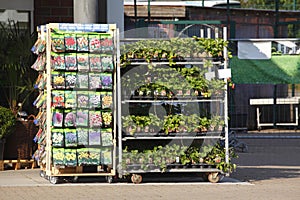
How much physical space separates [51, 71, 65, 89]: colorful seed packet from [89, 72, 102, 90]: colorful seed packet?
40cm

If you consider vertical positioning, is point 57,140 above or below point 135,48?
below

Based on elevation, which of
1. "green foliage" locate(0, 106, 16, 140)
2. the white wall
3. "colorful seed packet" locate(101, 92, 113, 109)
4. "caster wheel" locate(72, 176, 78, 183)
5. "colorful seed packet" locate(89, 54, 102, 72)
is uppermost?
the white wall

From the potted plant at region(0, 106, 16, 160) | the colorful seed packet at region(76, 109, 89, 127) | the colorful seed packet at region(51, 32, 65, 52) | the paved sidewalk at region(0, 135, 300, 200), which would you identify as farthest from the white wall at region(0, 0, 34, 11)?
the colorful seed packet at region(76, 109, 89, 127)

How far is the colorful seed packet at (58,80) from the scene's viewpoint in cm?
1230

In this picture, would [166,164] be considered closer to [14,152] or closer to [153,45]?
Result: [153,45]

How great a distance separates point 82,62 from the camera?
12.4 metres

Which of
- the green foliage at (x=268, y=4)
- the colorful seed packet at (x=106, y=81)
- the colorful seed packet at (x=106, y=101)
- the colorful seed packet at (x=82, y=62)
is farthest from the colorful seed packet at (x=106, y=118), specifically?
the green foliage at (x=268, y=4)

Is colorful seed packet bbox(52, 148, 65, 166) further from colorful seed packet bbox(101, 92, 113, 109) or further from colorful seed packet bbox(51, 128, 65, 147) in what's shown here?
colorful seed packet bbox(101, 92, 113, 109)

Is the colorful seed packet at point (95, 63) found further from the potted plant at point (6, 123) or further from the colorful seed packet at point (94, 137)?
the potted plant at point (6, 123)

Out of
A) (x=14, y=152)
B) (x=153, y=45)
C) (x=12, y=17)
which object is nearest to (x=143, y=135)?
(x=153, y=45)

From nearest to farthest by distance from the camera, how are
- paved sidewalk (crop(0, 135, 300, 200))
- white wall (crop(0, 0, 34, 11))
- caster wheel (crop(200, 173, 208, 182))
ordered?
1. paved sidewalk (crop(0, 135, 300, 200))
2. caster wheel (crop(200, 173, 208, 182))
3. white wall (crop(0, 0, 34, 11))

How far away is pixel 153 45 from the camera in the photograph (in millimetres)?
12664

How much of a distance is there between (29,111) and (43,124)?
9.30 ft

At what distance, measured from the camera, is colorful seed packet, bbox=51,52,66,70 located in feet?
40.3
